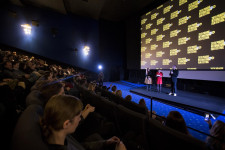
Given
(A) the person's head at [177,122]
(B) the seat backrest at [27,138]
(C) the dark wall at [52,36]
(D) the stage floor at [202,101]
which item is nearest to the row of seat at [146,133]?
(A) the person's head at [177,122]

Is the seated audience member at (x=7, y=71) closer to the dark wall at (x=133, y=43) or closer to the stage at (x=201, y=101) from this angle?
the stage at (x=201, y=101)

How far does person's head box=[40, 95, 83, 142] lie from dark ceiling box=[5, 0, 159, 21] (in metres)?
8.82

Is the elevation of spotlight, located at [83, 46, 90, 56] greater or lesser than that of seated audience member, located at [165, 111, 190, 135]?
greater

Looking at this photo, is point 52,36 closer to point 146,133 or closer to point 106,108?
point 106,108

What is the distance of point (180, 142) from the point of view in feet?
3.20

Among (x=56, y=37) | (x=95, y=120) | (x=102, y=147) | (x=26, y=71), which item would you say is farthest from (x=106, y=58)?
(x=102, y=147)

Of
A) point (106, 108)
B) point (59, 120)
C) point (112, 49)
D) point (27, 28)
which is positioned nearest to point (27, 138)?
point (59, 120)

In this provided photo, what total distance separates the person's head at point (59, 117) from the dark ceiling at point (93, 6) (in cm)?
882

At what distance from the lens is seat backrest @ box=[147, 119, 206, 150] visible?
90cm

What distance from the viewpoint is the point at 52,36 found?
31.4ft

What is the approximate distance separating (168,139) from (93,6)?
9.98 m

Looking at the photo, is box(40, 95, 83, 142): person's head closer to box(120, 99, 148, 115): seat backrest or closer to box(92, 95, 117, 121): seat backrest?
box(92, 95, 117, 121): seat backrest

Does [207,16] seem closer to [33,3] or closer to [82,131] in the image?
[82,131]

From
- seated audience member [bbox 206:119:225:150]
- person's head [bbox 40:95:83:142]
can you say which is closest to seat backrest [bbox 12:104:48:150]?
person's head [bbox 40:95:83:142]
